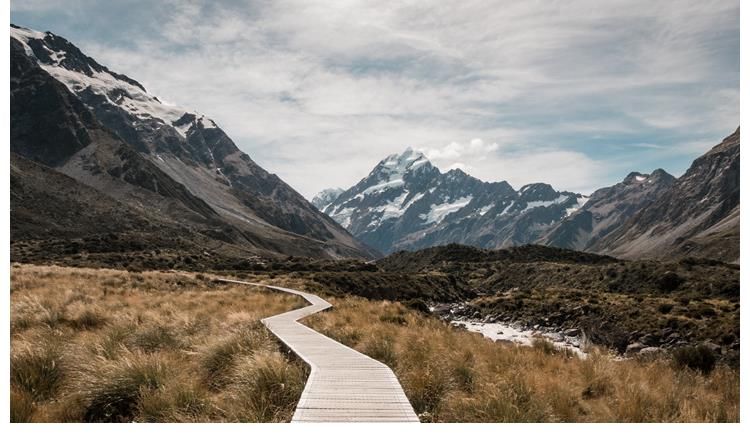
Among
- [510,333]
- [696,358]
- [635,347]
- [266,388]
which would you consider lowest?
[510,333]

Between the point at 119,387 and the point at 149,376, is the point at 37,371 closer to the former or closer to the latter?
the point at 119,387

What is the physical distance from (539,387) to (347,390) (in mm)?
3653

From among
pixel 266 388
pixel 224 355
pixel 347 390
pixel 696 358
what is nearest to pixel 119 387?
pixel 266 388

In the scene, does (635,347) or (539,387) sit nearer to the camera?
(539,387)

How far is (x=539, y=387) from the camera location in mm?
9797

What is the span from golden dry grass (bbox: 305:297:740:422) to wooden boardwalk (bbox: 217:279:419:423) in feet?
2.48

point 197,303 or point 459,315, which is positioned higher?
point 197,303

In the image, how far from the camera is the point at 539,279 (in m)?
106

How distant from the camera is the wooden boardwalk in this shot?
8.05 meters

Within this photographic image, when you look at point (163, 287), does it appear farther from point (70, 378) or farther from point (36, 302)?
point (70, 378)

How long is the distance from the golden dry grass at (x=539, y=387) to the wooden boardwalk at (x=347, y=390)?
2.48ft

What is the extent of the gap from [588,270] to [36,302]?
97.0m
